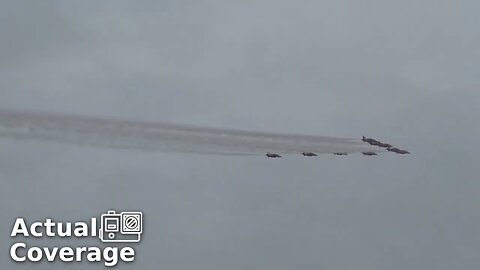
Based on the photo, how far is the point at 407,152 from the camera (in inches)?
7254

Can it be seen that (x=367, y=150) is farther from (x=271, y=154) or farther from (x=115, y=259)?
(x=115, y=259)

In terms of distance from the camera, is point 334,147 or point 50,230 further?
point 334,147

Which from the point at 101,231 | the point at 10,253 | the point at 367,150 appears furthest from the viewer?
the point at 367,150

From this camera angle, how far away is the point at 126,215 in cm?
14475

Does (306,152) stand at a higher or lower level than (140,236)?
higher

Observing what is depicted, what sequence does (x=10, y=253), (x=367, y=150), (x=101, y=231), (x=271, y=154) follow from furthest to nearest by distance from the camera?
(x=367, y=150) → (x=271, y=154) → (x=101, y=231) → (x=10, y=253)

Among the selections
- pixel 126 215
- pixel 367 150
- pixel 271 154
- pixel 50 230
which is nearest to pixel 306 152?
pixel 271 154

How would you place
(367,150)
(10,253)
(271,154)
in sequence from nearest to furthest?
1. (10,253)
2. (271,154)
3. (367,150)

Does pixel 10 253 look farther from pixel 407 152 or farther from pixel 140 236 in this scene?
pixel 407 152

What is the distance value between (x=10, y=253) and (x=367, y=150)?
6628cm

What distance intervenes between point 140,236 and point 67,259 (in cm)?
1184

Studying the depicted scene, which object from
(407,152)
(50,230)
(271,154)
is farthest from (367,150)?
(50,230)

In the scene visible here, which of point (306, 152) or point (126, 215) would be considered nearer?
point (126, 215)

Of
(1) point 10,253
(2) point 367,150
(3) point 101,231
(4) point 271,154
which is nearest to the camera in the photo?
(1) point 10,253
